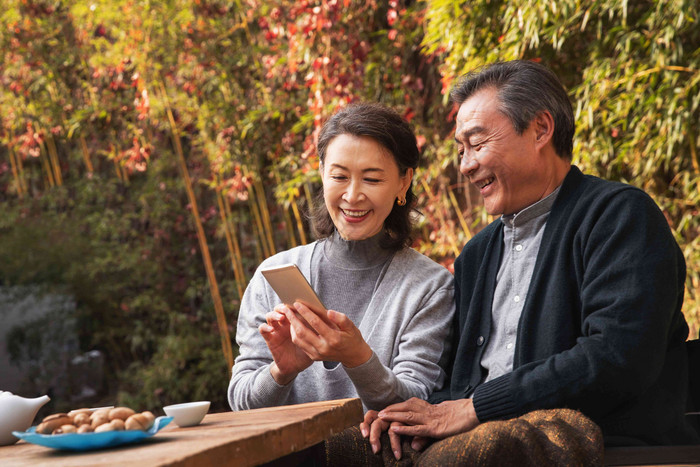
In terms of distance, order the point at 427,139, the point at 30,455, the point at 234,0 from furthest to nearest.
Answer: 1. the point at 234,0
2. the point at 427,139
3. the point at 30,455

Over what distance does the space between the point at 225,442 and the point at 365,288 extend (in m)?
1.10

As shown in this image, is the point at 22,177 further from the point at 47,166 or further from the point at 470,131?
the point at 470,131

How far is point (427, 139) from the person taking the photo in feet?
14.8

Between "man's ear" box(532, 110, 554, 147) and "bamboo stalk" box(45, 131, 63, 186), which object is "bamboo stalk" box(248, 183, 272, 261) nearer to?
"bamboo stalk" box(45, 131, 63, 186)

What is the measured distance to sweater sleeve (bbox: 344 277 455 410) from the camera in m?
1.82

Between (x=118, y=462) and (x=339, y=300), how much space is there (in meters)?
1.18

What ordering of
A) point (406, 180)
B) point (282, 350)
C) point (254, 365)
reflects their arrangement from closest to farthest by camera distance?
point (282, 350), point (254, 365), point (406, 180)

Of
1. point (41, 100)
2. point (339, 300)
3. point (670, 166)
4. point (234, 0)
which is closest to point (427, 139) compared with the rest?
point (670, 166)

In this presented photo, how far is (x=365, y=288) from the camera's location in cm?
216

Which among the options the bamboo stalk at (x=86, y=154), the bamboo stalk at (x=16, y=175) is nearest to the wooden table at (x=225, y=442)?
the bamboo stalk at (x=86, y=154)

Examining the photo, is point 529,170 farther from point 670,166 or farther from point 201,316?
point 201,316

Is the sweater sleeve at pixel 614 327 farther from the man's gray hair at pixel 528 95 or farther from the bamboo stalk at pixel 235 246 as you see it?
the bamboo stalk at pixel 235 246

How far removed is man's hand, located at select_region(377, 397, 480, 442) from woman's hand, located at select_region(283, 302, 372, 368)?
0.53ft

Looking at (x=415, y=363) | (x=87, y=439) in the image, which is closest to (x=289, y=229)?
(x=415, y=363)
